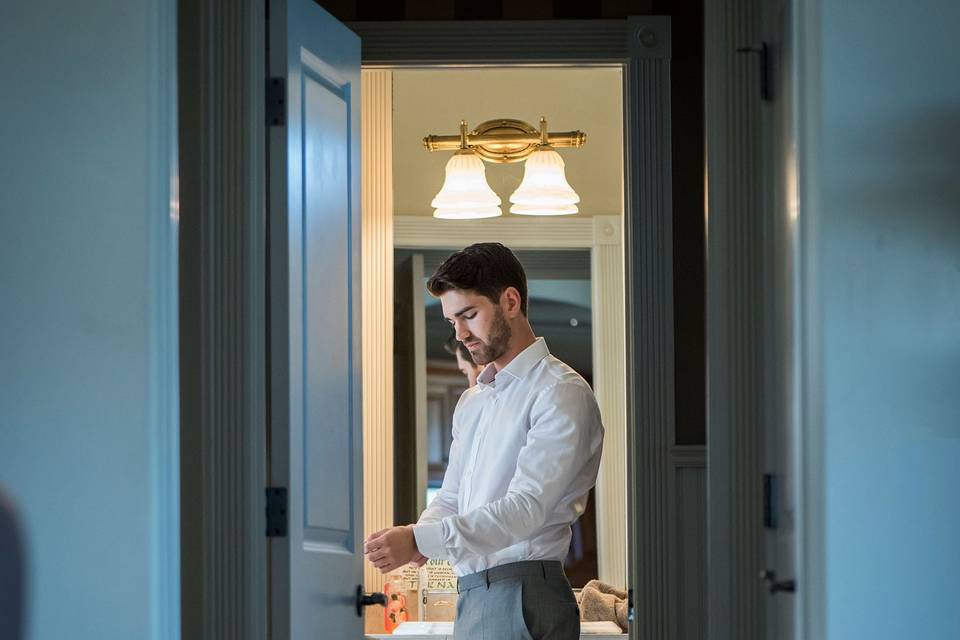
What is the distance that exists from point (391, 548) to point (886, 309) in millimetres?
1479

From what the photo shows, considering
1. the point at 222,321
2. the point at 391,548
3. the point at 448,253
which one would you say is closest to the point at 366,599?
the point at 391,548

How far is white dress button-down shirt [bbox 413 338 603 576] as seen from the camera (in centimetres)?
296

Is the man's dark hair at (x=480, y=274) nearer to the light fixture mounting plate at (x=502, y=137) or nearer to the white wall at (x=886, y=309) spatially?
the light fixture mounting plate at (x=502, y=137)

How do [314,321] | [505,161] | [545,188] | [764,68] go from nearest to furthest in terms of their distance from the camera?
[764,68], [314,321], [545,188], [505,161]

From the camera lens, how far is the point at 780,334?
2.15 meters

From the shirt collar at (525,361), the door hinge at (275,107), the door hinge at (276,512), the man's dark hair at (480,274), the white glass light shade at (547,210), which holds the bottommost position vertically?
the door hinge at (276,512)

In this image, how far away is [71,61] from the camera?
1.88 m

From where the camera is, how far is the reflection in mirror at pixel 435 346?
15.9ft

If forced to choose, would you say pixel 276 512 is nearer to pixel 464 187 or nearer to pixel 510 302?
pixel 510 302

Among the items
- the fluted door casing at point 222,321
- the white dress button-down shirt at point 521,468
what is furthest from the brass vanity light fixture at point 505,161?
the fluted door casing at point 222,321

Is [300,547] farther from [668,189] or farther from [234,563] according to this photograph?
[668,189]

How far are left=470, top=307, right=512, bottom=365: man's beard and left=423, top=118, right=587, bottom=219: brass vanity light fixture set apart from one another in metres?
1.51

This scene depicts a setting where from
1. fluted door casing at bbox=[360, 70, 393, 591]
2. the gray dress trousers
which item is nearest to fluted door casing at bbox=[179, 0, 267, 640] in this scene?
the gray dress trousers

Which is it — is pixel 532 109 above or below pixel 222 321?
above
